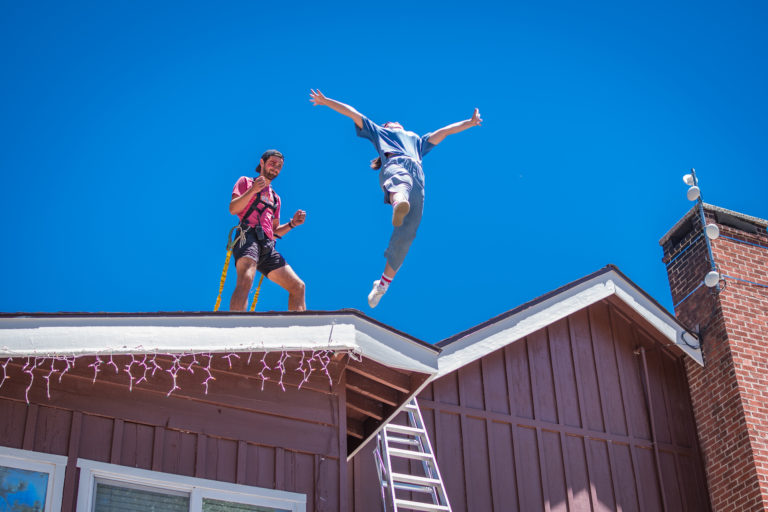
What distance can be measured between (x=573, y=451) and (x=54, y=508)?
590 cm

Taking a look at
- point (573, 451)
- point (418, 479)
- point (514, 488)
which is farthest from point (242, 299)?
point (573, 451)

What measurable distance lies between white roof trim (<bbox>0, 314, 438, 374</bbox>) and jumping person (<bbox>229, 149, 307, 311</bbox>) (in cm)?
153

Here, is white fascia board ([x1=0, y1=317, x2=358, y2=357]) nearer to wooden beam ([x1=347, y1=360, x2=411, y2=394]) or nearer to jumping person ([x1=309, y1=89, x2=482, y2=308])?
wooden beam ([x1=347, y1=360, x2=411, y2=394])

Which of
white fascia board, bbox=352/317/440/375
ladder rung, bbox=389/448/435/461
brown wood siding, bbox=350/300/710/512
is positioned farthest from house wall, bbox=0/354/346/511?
brown wood siding, bbox=350/300/710/512

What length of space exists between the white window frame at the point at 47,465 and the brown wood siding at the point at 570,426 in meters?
3.10

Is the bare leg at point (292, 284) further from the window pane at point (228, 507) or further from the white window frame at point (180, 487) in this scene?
the window pane at point (228, 507)

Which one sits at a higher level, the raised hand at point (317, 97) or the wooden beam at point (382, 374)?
the raised hand at point (317, 97)

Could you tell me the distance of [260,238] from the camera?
912cm

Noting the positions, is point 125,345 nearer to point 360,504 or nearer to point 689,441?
point 360,504

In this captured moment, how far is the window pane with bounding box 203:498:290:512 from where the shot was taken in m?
7.15

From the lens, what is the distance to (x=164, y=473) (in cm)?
705

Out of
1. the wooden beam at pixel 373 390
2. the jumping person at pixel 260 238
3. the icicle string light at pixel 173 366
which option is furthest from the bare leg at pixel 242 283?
the wooden beam at pixel 373 390

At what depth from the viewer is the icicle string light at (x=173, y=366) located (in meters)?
6.93

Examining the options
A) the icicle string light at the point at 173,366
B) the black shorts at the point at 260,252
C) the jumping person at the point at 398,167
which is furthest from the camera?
the jumping person at the point at 398,167
